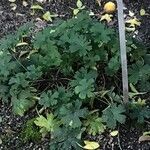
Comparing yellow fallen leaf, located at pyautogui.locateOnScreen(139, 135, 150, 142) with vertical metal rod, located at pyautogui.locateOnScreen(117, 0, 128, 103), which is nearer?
vertical metal rod, located at pyautogui.locateOnScreen(117, 0, 128, 103)

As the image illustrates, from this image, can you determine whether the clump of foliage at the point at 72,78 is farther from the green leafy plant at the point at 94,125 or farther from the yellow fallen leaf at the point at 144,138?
the yellow fallen leaf at the point at 144,138

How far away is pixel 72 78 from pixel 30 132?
0.53m

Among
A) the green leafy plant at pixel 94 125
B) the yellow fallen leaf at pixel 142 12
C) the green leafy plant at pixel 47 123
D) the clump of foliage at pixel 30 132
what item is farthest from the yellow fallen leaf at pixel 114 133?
the yellow fallen leaf at pixel 142 12

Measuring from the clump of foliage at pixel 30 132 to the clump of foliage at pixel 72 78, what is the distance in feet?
0.17

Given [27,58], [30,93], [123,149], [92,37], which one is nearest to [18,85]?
[30,93]

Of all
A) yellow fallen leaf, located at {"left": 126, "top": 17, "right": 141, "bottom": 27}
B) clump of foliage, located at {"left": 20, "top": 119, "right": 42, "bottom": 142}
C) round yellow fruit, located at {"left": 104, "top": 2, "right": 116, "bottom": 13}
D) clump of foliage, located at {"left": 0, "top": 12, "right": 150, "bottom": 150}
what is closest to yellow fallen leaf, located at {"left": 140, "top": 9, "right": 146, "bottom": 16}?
yellow fallen leaf, located at {"left": 126, "top": 17, "right": 141, "bottom": 27}

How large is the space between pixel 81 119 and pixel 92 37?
615mm

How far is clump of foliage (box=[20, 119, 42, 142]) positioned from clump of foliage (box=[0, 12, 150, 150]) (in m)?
0.05

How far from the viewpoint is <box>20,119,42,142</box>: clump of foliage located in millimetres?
3283

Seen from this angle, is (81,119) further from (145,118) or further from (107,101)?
(145,118)

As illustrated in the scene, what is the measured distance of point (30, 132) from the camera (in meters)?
3.30

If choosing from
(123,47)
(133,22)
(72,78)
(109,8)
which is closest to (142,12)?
(133,22)

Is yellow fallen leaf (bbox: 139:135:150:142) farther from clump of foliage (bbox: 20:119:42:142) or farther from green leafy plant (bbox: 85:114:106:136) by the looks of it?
clump of foliage (bbox: 20:119:42:142)

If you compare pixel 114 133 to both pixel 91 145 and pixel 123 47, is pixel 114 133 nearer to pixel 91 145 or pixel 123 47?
pixel 91 145
